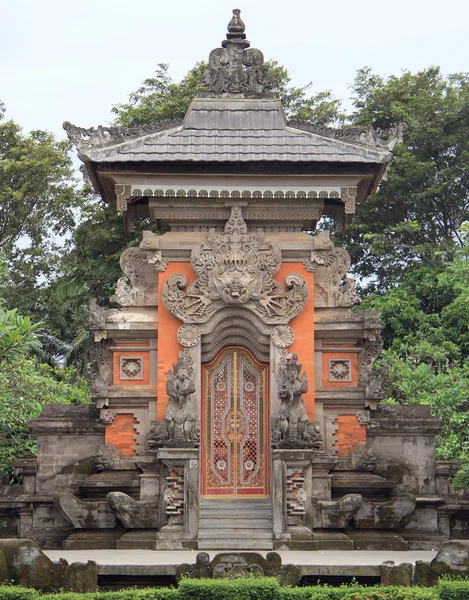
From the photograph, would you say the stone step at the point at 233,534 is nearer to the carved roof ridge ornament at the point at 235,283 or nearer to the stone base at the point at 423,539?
the stone base at the point at 423,539

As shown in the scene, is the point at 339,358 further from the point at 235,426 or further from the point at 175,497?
the point at 175,497

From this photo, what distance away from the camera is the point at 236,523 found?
15820mm

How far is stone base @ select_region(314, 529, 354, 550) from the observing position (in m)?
15.5

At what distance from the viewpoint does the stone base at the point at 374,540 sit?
51.8ft

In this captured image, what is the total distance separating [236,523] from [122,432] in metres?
2.51

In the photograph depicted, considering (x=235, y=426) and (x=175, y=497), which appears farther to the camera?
(x=235, y=426)

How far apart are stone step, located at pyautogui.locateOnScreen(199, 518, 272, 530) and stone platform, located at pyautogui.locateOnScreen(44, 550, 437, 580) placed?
90cm

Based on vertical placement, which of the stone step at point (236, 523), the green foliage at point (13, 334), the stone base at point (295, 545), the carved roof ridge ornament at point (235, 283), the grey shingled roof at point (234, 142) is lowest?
the stone base at point (295, 545)

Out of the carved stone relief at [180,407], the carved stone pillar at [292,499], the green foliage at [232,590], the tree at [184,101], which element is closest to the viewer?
the green foliage at [232,590]

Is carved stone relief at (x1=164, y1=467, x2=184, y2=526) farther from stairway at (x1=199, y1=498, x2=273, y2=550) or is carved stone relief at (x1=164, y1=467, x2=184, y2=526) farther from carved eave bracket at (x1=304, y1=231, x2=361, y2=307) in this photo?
carved eave bracket at (x1=304, y1=231, x2=361, y2=307)

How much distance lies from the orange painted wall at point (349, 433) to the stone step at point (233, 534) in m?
2.16

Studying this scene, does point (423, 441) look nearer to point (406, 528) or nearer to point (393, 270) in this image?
point (406, 528)

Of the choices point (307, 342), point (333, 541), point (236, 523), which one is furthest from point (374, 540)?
point (307, 342)

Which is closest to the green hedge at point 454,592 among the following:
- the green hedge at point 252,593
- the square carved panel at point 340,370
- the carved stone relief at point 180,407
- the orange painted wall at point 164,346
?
the green hedge at point 252,593
